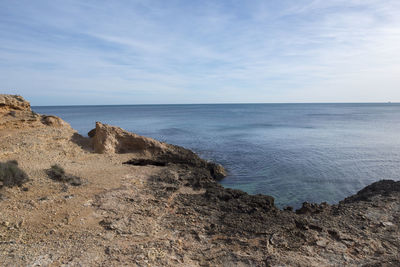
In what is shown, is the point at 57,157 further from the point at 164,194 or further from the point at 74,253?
the point at 74,253

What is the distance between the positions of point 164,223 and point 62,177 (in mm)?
5067

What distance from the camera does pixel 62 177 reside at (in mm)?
10273

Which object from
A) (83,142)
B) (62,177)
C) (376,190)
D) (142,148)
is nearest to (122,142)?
(142,148)

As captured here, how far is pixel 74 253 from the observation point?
6.11 m

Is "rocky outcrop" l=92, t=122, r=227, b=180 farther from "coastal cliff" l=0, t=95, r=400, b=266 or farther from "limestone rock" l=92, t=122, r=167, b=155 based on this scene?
"coastal cliff" l=0, t=95, r=400, b=266

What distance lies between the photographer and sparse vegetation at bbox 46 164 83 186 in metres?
10.2

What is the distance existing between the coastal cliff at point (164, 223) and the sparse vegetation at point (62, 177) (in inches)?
2.3

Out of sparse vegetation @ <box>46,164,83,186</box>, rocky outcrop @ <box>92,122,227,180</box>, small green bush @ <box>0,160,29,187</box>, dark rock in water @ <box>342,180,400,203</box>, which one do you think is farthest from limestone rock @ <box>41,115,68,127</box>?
dark rock in water @ <box>342,180,400,203</box>

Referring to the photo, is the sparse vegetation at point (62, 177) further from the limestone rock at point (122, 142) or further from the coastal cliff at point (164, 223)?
the limestone rock at point (122, 142)

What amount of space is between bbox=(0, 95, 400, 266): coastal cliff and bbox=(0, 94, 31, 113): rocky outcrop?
223 cm

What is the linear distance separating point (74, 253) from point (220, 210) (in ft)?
15.6

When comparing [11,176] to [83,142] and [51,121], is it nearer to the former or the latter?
[83,142]

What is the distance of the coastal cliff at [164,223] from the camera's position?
624 centimetres

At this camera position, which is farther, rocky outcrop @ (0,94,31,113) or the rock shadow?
the rock shadow
